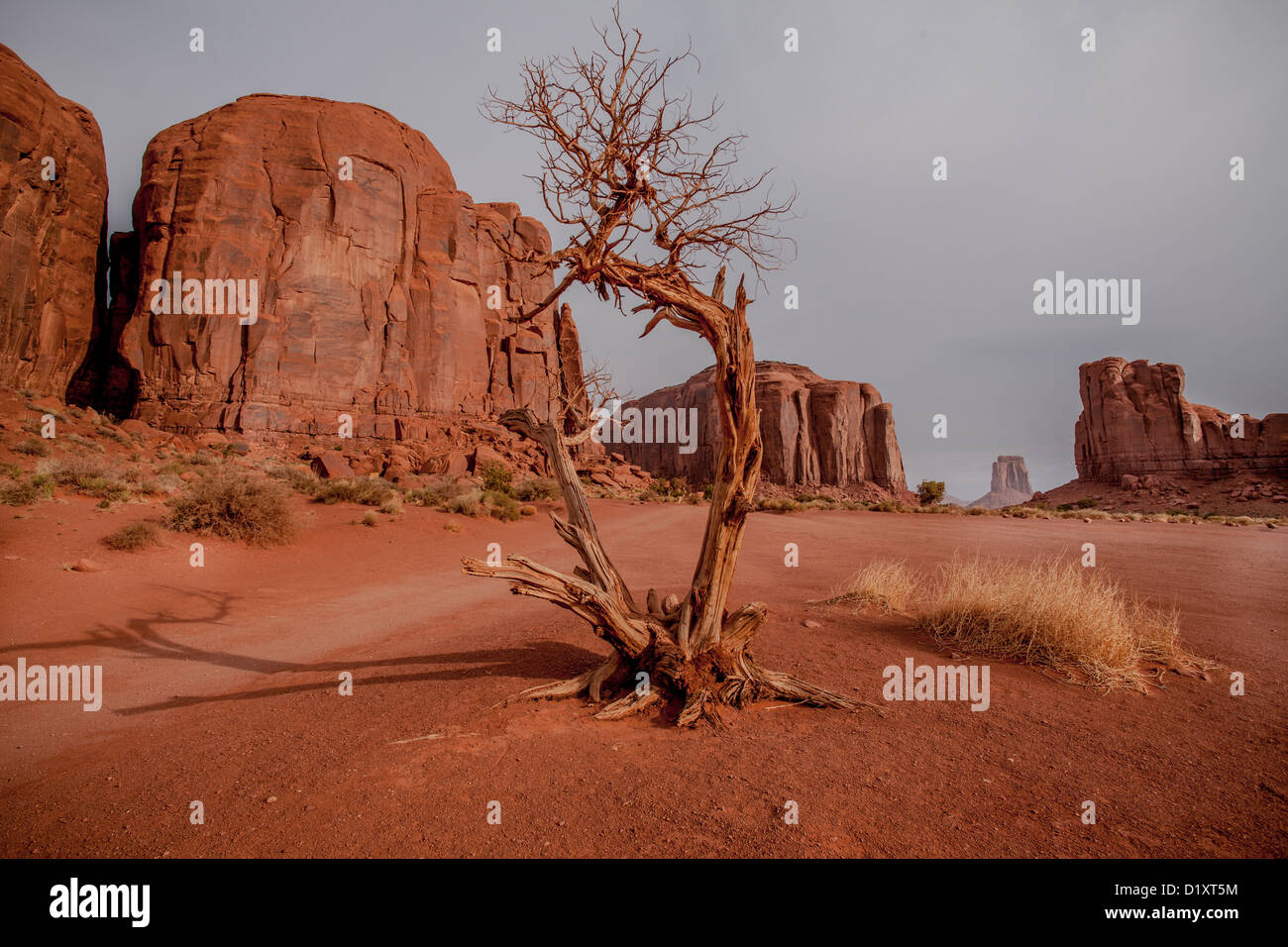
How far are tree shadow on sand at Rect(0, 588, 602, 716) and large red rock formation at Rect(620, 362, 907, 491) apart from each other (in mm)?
54608

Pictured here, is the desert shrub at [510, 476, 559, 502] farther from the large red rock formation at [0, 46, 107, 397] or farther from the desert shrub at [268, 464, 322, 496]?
the large red rock formation at [0, 46, 107, 397]

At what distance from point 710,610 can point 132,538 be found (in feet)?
38.1

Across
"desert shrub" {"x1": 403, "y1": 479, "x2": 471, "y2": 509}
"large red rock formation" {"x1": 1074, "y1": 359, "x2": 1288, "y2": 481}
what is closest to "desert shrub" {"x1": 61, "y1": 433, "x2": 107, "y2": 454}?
"desert shrub" {"x1": 403, "y1": 479, "x2": 471, "y2": 509}

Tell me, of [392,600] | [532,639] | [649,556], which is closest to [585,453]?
[649,556]

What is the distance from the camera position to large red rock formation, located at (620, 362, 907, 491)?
207ft

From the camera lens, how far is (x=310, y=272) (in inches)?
1379

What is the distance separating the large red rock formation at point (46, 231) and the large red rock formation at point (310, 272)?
8.70ft

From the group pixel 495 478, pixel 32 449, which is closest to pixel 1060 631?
pixel 495 478

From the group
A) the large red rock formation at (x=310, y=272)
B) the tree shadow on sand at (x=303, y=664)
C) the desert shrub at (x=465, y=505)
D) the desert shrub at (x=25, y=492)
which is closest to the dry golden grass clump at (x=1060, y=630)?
the tree shadow on sand at (x=303, y=664)

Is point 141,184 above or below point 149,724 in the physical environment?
above
